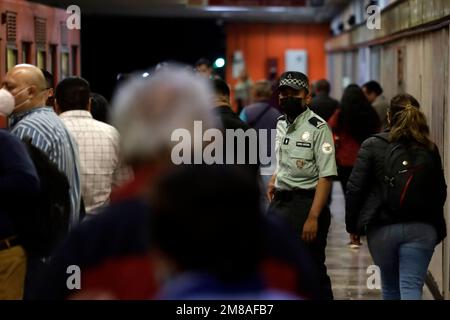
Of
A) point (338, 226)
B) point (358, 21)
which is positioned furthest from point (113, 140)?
point (358, 21)

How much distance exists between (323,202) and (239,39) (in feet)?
87.6

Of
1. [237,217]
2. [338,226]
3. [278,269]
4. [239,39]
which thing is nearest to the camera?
[237,217]

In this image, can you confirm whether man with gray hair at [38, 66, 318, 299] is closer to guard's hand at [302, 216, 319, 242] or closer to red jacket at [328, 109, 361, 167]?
guard's hand at [302, 216, 319, 242]

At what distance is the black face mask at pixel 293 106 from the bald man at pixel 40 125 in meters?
1.53

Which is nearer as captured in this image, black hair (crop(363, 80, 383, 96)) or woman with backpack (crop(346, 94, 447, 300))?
woman with backpack (crop(346, 94, 447, 300))

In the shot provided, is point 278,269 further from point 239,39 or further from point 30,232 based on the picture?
point 239,39

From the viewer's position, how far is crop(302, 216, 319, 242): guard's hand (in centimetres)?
607

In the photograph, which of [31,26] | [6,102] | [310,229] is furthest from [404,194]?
[31,26]

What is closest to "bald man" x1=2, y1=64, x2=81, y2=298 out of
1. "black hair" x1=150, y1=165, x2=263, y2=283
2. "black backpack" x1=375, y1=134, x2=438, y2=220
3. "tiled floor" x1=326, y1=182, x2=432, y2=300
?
"black backpack" x1=375, y1=134, x2=438, y2=220

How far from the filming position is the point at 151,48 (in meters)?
31.1

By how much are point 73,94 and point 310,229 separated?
1576 millimetres

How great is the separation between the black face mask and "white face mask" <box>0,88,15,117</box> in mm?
1803

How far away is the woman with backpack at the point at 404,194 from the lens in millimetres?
5707

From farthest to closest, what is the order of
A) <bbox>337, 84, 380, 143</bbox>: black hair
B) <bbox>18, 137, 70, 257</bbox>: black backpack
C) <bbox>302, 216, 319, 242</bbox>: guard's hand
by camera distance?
<bbox>337, 84, 380, 143</bbox>: black hair, <bbox>302, 216, 319, 242</bbox>: guard's hand, <bbox>18, 137, 70, 257</bbox>: black backpack
